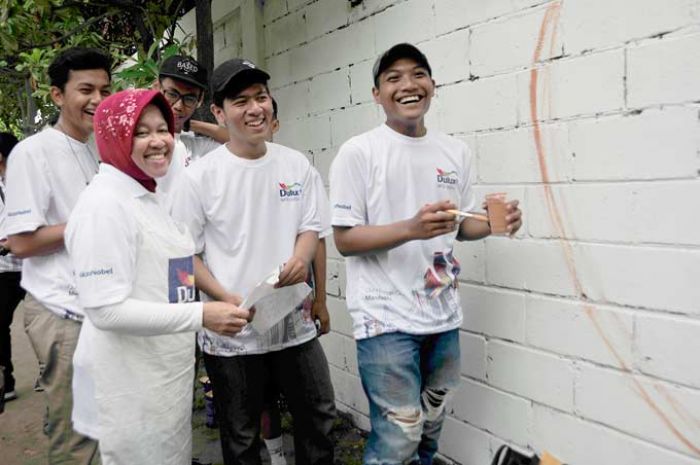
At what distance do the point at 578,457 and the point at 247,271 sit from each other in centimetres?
168

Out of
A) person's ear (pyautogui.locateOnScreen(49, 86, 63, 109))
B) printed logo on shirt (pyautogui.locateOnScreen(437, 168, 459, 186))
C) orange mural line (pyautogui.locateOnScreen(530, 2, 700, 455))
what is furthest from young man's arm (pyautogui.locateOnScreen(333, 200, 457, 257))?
person's ear (pyautogui.locateOnScreen(49, 86, 63, 109))

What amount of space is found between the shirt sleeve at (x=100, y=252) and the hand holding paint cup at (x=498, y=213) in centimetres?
139

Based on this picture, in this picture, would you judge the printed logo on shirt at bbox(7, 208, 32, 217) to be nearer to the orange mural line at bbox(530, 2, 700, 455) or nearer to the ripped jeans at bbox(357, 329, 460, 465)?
the ripped jeans at bbox(357, 329, 460, 465)

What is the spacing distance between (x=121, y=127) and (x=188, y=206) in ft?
1.90

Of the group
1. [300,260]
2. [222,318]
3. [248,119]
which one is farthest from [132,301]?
[248,119]

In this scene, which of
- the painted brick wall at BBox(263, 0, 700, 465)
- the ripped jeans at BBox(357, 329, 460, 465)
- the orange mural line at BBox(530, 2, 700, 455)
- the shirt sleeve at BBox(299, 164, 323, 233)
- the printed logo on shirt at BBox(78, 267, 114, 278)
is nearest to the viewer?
the printed logo on shirt at BBox(78, 267, 114, 278)

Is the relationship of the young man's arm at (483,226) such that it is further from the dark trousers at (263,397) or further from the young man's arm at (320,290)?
the dark trousers at (263,397)

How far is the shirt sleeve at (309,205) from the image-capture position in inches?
107

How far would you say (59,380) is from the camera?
8.12ft

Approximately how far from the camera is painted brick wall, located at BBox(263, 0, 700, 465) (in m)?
2.05

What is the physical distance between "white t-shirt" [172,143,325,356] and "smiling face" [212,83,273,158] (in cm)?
6

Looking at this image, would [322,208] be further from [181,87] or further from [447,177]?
[181,87]

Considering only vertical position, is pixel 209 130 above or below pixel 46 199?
above

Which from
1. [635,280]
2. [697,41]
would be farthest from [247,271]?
[697,41]
